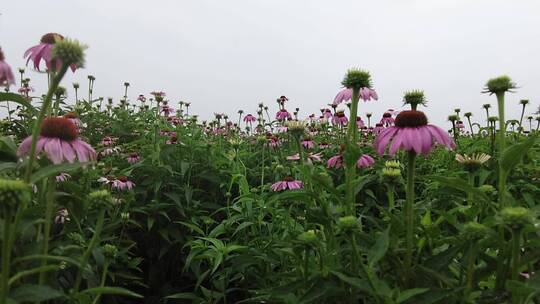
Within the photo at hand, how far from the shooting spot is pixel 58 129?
1495 mm

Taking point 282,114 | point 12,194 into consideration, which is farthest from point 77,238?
point 282,114

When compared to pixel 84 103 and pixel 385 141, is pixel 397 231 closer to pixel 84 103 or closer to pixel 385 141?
pixel 385 141

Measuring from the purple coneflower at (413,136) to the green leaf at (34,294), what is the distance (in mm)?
1039

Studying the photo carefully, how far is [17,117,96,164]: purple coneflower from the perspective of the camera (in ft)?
4.74

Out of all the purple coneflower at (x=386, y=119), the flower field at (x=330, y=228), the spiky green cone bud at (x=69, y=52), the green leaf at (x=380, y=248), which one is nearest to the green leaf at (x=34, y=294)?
the flower field at (x=330, y=228)

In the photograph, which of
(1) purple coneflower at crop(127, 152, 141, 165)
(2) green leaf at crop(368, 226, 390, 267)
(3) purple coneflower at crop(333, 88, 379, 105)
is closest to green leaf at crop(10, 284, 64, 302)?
(2) green leaf at crop(368, 226, 390, 267)

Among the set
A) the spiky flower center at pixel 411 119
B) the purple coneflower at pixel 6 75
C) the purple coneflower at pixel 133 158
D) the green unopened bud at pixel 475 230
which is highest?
the purple coneflower at pixel 6 75

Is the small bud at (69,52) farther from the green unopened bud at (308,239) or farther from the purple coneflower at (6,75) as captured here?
the green unopened bud at (308,239)

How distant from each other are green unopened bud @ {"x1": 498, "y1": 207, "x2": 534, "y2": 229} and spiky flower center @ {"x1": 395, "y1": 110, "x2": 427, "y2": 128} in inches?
16.7

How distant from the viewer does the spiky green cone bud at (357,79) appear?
1876mm

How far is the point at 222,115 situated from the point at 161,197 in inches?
118

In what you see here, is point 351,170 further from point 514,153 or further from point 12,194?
point 12,194

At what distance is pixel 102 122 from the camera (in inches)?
200

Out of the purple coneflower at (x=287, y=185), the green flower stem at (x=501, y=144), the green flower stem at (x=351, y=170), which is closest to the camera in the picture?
the green flower stem at (x=501, y=144)
